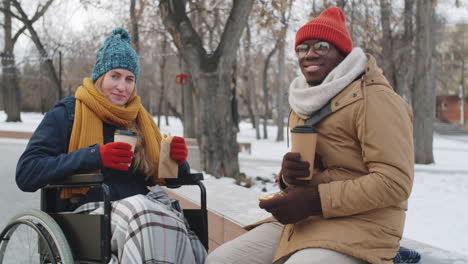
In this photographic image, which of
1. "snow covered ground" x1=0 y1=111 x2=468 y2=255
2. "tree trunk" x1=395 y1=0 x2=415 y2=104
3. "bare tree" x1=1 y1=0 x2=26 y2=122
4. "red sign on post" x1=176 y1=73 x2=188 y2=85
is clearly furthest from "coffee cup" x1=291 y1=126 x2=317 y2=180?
"bare tree" x1=1 y1=0 x2=26 y2=122

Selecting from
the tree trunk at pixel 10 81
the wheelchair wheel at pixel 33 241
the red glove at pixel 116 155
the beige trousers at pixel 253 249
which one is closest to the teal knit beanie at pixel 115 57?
the red glove at pixel 116 155

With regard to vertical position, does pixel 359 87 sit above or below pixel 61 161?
above

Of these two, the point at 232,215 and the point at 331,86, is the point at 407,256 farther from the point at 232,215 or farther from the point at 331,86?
the point at 232,215

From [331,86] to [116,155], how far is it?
3.73 ft

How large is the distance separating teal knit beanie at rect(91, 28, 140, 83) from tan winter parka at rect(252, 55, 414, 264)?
1381 mm

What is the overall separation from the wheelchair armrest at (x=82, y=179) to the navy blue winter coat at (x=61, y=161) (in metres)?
0.03

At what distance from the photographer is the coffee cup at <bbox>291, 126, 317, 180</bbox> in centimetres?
190

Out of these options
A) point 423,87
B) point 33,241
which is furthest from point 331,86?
point 423,87

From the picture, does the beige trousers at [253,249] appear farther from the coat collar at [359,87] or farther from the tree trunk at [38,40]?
the tree trunk at [38,40]

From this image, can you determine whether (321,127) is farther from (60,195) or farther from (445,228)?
(445,228)

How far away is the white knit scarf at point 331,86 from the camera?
2.01 m

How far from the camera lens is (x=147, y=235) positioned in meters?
2.05

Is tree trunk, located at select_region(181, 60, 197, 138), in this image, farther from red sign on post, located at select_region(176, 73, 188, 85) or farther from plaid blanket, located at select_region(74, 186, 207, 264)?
plaid blanket, located at select_region(74, 186, 207, 264)

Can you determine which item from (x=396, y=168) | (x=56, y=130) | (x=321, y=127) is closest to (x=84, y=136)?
(x=56, y=130)
